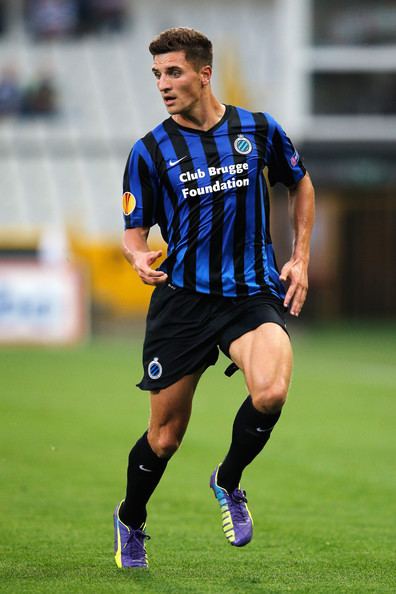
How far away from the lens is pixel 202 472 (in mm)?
8250

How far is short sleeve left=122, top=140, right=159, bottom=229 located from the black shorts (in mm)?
336

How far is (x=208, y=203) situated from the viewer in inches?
204

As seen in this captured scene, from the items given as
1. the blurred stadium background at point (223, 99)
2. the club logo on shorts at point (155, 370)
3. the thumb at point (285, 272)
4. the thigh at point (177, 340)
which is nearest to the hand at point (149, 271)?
the thigh at point (177, 340)

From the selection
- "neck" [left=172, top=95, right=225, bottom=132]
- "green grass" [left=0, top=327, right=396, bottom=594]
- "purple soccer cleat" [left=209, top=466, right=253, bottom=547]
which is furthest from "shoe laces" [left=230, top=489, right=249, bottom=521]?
"neck" [left=172, top=95, right=225, bottom=132]

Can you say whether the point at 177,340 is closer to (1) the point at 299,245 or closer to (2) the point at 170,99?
(1) the point at 299,245

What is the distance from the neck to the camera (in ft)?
17.3

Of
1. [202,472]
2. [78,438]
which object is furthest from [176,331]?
[78,438]

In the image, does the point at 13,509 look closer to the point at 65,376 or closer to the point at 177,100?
the point at 177,100

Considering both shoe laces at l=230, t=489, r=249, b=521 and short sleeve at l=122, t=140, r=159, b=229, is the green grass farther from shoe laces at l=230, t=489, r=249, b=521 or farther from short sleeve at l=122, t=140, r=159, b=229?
short sleeve at l=122, t=140, r=159, b=229

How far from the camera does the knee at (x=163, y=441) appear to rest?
527 centimetres

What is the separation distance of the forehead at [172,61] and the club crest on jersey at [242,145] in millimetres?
368

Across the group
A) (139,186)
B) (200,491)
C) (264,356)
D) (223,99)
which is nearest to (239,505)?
(264,356)

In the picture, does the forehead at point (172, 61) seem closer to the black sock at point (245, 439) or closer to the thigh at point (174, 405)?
the thigh at point (174, 405)

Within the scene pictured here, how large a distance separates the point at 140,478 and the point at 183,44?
1.80m
